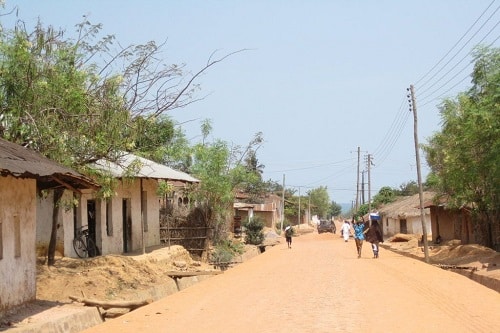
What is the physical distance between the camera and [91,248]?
24047 mm

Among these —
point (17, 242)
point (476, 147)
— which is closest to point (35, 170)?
point (17, 242)

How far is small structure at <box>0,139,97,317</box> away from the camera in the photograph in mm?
13266

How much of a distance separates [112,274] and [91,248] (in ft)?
12.6

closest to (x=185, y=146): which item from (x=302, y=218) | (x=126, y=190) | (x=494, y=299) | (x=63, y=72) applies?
(x=126, y=190)

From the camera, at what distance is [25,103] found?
17.5 metres

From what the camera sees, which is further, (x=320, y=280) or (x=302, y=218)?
(x=302, y=218)

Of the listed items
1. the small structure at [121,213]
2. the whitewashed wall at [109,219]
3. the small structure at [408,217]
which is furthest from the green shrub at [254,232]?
the whitewashed wall at [109,219]

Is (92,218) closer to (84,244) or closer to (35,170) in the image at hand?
(84,244)

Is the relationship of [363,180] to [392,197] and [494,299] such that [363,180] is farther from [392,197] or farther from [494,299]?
[494,299]

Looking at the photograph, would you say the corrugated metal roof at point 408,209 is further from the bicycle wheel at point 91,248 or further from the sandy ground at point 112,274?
the bicycle wheel at point 91,248

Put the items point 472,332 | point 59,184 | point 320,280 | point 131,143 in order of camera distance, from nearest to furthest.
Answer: point 472,332
point 59,184
point 131,143
point 320,280

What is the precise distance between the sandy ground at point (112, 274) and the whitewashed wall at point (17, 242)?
0.41 metres

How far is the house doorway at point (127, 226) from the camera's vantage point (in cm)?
2762

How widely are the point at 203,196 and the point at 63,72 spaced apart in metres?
17.1
